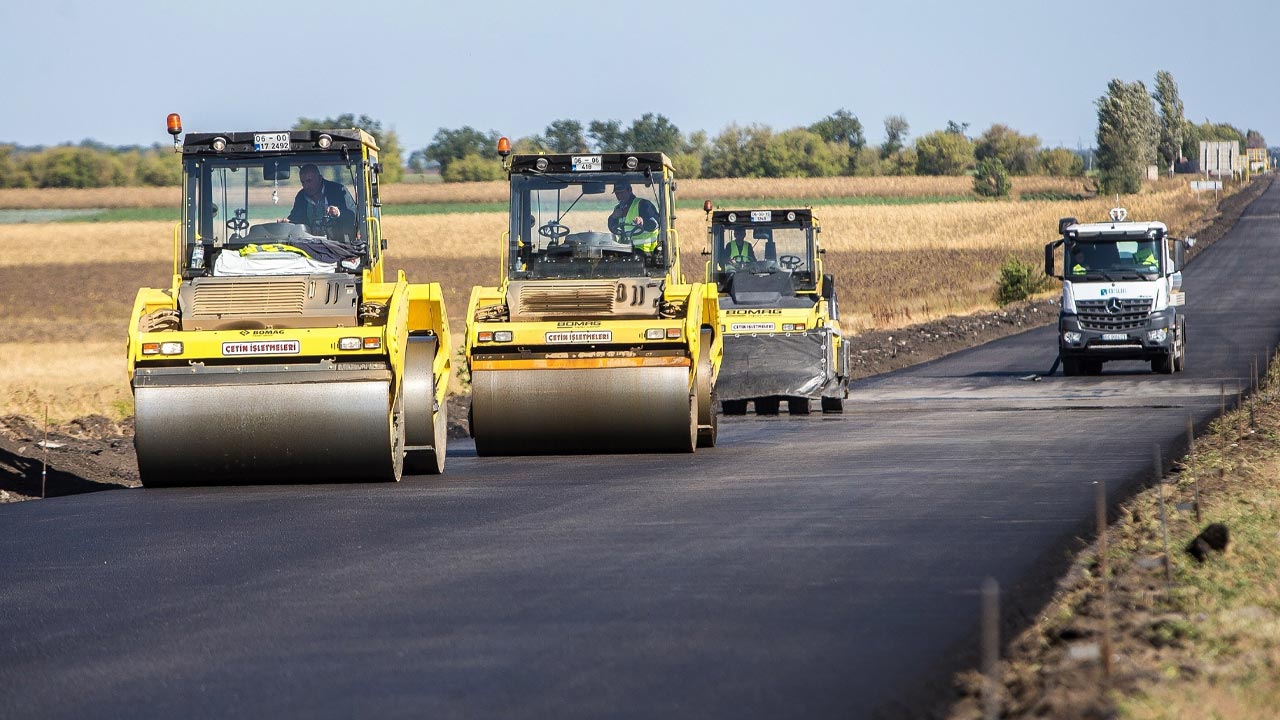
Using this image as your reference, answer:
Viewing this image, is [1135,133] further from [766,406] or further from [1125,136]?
[766,406]

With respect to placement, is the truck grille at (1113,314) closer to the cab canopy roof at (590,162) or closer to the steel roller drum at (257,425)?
the cab canopy roof at (590,162)

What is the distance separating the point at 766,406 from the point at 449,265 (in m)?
46.2

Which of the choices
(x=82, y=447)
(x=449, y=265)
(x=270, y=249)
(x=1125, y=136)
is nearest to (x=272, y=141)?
(x=270, y=249)

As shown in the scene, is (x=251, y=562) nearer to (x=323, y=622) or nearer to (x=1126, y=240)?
(x=323, y=622)

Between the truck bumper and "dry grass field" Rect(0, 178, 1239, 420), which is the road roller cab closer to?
the truck bumper

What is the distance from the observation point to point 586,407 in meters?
16.0

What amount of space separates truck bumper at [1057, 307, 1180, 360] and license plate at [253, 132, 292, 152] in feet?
58.4

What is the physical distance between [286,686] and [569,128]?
85785mm

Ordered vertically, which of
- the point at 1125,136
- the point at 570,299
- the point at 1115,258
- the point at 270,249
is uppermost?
the point at 1125,136

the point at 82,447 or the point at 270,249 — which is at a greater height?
the point at 270,249

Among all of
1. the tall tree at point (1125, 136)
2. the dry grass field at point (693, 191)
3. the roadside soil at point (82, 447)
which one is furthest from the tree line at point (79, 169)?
the roadside soil at point (82, 447)

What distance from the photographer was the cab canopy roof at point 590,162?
16953 mm

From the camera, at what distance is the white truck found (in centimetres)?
2919

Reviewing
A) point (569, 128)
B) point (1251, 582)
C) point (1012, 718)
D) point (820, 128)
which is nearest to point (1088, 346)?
point (1251, 582)
